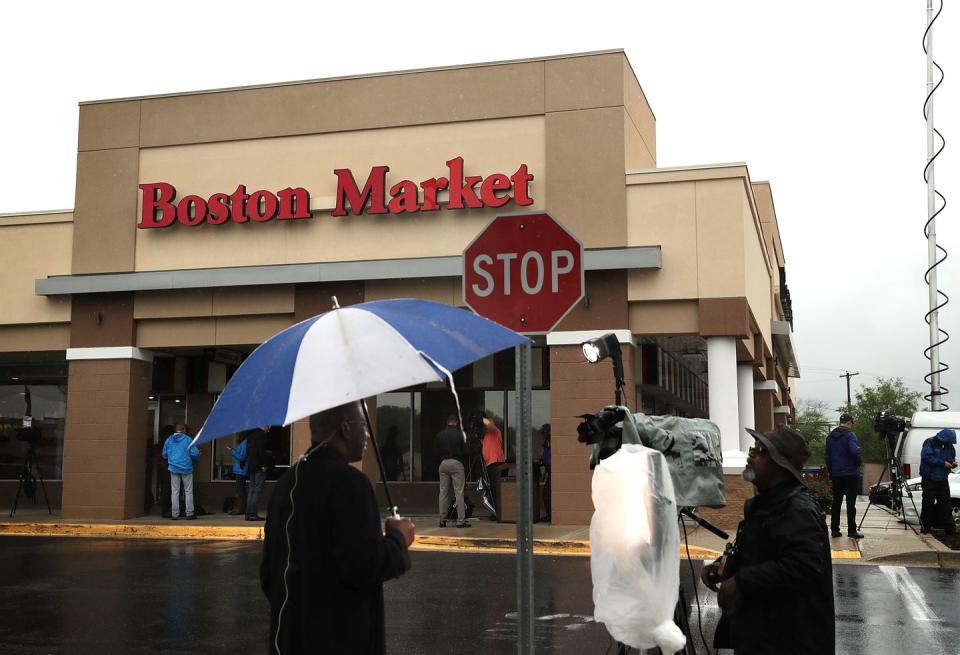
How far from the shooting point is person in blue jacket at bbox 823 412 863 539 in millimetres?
14445

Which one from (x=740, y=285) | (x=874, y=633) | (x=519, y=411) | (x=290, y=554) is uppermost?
(x=740, y=285)

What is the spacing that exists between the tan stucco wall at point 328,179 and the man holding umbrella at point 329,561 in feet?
44.2

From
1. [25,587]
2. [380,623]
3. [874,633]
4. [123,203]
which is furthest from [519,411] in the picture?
[123,203]

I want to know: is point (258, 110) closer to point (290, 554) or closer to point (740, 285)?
point (740, 285)

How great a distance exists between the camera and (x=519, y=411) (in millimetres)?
5086

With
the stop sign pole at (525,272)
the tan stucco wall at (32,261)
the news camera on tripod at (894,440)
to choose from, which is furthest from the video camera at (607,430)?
the tan stucco wall at (32,261)

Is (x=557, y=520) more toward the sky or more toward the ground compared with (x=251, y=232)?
more toward the ground

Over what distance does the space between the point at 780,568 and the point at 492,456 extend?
1331 centimetres

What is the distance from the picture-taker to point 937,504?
15391mm

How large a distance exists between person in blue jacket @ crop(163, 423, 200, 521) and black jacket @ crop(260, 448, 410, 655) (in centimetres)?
1518

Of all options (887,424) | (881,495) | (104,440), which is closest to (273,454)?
(104,440)

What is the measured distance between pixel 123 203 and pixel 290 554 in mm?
16701

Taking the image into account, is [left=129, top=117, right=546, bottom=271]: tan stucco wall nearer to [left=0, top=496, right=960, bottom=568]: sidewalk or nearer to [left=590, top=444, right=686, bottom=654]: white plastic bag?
[left=0, top=496, right=960, bottom=568]: sidewalk

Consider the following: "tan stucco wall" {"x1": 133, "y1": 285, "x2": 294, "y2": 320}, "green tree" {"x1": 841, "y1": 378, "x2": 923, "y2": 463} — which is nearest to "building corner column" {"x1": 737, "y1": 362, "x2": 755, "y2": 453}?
"tan stucco wall" {"x1": 133, "y1": 285, "x2": 294, "y2": 320}
